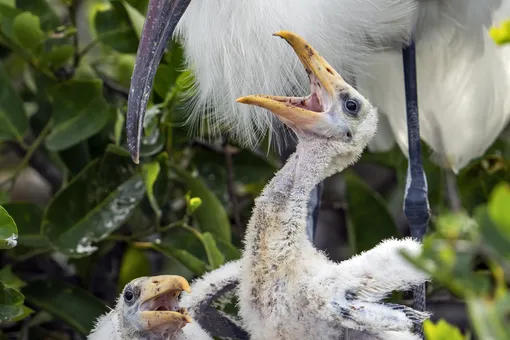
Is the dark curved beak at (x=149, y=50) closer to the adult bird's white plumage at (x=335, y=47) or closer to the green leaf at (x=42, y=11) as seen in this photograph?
the adult bird's white plumage at (x=335, y=47)

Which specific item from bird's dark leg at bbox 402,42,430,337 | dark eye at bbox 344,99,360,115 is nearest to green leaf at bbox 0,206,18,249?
dark eye at bbox 344,99,360,115

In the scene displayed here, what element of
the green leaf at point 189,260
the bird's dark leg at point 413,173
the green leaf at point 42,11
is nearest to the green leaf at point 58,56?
the green leaf at point 42,11

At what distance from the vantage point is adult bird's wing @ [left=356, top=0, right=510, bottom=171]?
213 cm

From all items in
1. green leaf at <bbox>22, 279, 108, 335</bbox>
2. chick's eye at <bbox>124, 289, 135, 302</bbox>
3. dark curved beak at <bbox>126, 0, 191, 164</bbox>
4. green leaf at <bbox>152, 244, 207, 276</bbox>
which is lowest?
green leaf at <bbox>22, 279, 108, 335</bbox>

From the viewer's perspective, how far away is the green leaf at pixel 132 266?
2.09 meters

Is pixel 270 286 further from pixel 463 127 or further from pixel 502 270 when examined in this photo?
pixel 463 127

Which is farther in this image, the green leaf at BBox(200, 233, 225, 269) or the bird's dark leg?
the bird's dark leg

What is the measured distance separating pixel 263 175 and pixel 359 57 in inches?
14.6

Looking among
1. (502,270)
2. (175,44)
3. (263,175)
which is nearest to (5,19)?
(175,44)

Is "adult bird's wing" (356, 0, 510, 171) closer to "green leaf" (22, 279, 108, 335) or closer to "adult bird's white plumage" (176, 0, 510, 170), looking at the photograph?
"adult bird's white plumage" (176, 0, 510, 170)

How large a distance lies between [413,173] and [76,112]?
693 mm

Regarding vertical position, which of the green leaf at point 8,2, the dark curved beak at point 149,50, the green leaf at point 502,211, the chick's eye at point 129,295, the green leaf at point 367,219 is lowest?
the green leaf at point 367,219

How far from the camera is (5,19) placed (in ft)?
6.57

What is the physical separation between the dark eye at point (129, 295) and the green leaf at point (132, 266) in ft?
1.84
